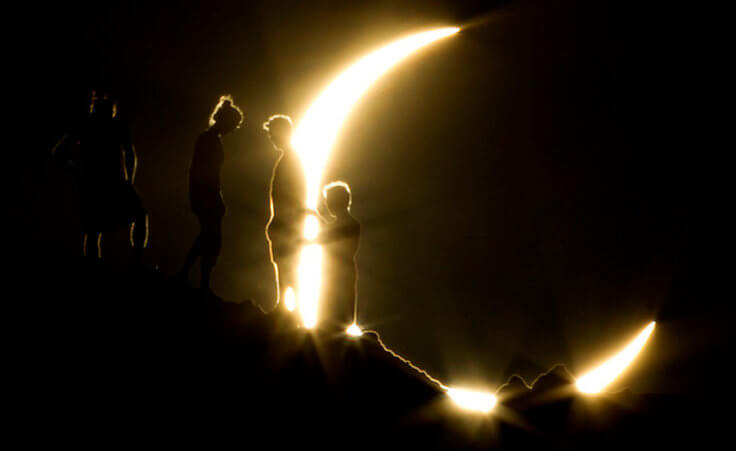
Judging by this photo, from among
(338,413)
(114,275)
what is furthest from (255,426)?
(114,275)

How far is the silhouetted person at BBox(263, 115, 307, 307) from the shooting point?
837 cm

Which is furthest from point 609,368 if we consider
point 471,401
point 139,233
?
point 139,233

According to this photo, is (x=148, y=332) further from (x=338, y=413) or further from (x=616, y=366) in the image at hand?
(x=616, y=366)

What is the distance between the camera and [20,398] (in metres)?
5.99

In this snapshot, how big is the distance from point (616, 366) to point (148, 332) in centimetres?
937

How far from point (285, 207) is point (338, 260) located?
3.79 feet

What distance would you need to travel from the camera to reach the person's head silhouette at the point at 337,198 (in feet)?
29.0

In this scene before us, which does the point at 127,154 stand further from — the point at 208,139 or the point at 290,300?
the point at 290,300

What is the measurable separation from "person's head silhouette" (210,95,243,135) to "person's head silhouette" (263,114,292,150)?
41 cm

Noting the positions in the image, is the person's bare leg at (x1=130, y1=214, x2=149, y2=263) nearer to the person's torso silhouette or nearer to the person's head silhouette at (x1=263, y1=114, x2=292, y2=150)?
the person's torso silhouette

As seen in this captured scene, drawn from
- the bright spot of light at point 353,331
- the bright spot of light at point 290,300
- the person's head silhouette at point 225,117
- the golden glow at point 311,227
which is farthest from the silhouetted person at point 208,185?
the bright spot of light at point 353,331

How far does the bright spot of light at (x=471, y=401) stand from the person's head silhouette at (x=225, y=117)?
481 centimetres

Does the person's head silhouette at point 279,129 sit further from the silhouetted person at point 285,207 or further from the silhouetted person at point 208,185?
the silhouetted person at point 208,185

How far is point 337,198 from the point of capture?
29.0ft
